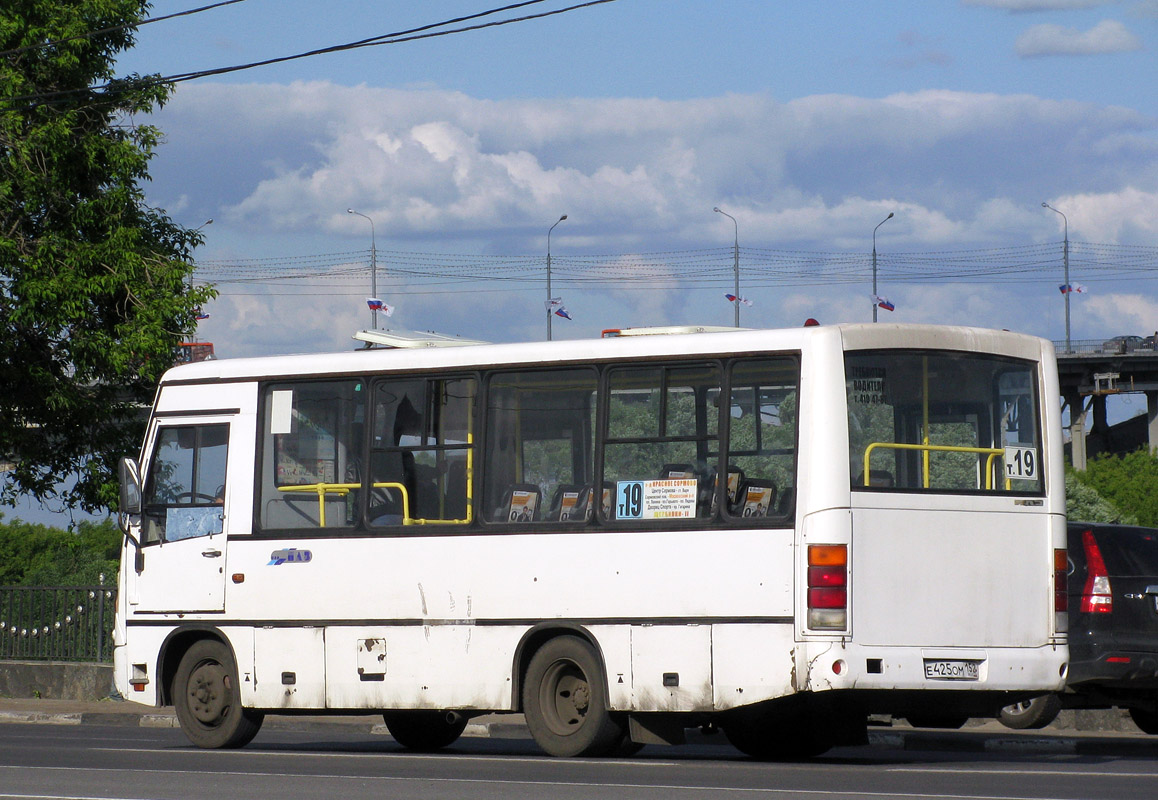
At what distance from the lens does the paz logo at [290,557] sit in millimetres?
13203

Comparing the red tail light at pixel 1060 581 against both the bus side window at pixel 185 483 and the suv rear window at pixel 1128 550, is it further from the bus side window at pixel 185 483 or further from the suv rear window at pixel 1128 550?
the bus side window at pixel 185 483

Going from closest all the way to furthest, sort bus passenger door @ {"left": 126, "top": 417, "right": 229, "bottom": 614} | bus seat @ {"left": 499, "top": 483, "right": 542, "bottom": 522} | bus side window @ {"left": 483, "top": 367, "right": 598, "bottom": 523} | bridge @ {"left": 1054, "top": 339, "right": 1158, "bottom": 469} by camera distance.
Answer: bus side window @ {"left": 483, "top": 367, "right": 598, "bottom": 523} → bus seat @ {"left": 499, "top": 483, "right": 542, "bottom": 522} → bus passenger door @ {"left": 126, "top": 417, "right": 229, "bottom": 614} → bridge @ {"left": 1054, "top": 339, "right": 1158, "bottom": 469}

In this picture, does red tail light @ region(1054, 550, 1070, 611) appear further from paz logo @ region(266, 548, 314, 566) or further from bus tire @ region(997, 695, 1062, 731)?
paz logo @ region(266, 548, 314, 566)

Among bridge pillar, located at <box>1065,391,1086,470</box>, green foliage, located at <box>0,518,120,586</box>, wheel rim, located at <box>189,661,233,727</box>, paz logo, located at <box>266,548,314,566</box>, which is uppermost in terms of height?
bridge pillar, located at <box>1065,391,1086,470</box>

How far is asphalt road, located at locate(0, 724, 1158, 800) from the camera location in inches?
378

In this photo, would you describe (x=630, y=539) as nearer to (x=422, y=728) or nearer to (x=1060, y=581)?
(x=1060, y=581)

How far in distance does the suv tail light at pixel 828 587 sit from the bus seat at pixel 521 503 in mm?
2220

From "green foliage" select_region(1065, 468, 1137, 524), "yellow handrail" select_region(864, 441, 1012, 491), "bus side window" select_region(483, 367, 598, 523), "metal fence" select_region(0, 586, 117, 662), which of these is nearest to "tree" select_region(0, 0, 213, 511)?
"metal fence" select_region(0, 586, 117, 662)

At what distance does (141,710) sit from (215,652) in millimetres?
6969

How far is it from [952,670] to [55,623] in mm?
13841

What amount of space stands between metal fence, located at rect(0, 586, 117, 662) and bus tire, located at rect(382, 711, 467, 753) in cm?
785

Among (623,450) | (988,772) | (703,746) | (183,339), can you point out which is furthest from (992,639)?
(183,339)

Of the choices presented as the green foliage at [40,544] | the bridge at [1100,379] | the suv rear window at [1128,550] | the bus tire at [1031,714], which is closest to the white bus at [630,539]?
the suv rear window at [1128,550]

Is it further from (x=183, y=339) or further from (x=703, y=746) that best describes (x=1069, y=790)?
(x=183, y=339)
